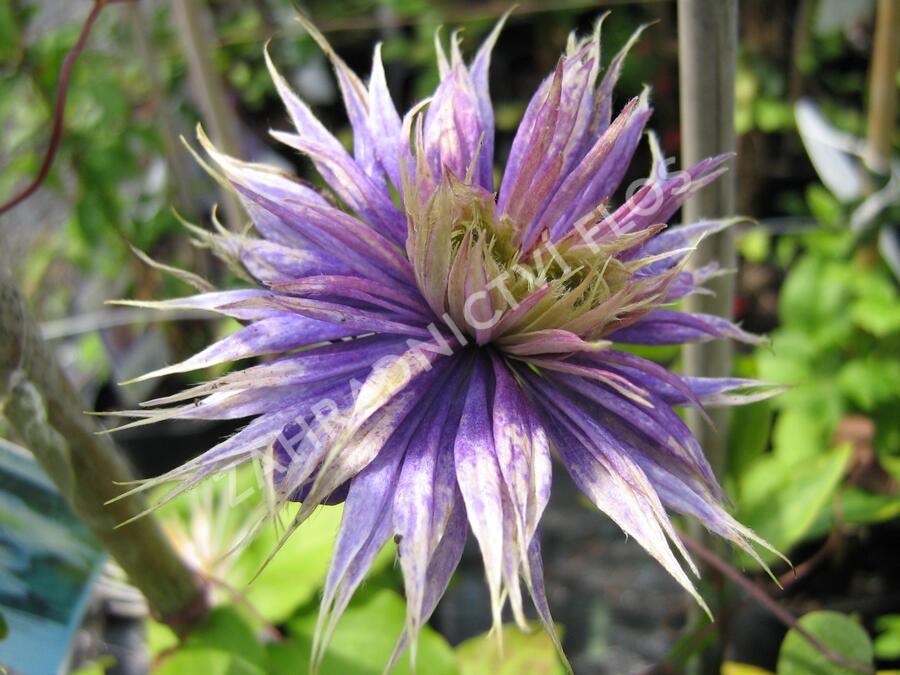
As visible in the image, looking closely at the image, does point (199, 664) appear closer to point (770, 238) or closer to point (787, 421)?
Result: point (787, 421)

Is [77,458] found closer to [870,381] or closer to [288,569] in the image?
[288,569]

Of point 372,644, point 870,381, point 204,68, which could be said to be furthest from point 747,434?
point 204,68

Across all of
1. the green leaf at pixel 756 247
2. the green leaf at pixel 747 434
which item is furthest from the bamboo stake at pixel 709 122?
the green leaf at pixel 756 247

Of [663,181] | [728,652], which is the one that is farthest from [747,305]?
[663,181]

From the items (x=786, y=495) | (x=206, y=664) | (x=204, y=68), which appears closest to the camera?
(x=206, y=664)

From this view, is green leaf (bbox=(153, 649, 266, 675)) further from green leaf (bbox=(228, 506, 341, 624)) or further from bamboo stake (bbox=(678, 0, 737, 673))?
bamboo stake (bbox=(678, 0, 737, 673))

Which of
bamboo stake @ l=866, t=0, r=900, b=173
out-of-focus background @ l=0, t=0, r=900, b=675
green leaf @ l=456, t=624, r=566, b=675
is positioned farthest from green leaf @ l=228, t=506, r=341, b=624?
bamboo stake @ l=866, t=0, r=900, b=173

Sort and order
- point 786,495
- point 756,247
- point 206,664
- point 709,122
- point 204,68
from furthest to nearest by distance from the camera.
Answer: point 756,247
point 204,68
point 786,495
point 206,664
point 709,122
